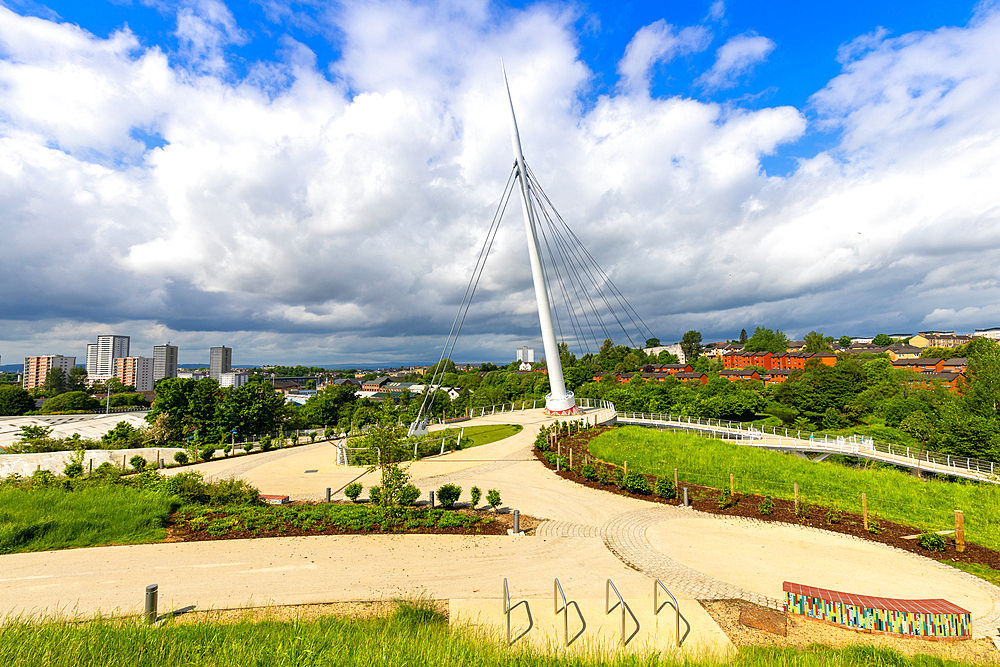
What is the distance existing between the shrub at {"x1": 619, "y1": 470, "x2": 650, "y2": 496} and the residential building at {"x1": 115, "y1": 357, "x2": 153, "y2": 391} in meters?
233

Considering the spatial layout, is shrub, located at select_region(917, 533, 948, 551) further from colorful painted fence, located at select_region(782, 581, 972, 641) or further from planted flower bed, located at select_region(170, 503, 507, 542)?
planted flower bed, located at select_region(170, 503, 507, 542)

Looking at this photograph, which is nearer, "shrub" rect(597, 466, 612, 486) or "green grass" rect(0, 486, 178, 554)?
"green grass" rect(0, 486, 178, 554)

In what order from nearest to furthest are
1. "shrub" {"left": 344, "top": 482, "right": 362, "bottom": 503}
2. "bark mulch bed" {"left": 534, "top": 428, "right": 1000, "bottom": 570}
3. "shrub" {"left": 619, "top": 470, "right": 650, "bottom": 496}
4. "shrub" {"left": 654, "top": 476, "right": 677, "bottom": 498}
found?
"bark mulch bed" {"left": 534, "top": 428, "right": 1000, "bottom": 570} < "shrub" {"left": 344, "top": 482, "right": 362, "bottom": 503} < "shrub" {"left": 654, "top": 476, "right": 677, "bottom": 498} < "shrub" {"left": 619, "top": 470, "right": 650, "bottom": 496}

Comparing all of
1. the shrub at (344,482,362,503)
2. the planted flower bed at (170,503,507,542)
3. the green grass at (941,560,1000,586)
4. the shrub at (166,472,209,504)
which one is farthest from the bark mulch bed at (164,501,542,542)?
the green grass at (941,560,1000,586)

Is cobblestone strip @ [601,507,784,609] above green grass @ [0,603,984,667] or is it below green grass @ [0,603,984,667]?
below

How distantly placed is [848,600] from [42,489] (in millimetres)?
24433

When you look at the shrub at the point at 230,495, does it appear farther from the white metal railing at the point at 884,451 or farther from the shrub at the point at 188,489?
the white metal railing at the point at 884,451

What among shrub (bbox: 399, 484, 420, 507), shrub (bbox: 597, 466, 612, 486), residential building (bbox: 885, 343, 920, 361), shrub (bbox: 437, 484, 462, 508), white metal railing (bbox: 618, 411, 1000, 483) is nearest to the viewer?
shrub (bbox: 399, 484, 420, 507)

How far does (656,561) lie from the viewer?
443 inches

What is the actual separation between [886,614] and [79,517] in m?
21.2

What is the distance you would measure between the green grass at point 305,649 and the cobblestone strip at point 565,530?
6.39 metres

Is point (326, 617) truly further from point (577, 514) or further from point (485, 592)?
point (577, 514)

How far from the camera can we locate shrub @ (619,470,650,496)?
17203mm

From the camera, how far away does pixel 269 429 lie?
37594 mm
